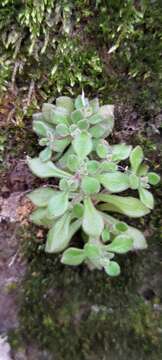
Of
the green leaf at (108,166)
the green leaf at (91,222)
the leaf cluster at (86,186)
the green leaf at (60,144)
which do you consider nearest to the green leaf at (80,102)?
the leaf cluster at (86,186)

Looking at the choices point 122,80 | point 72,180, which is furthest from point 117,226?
point 122,80

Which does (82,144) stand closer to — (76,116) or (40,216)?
(76,116)

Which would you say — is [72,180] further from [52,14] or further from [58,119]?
[52,14]

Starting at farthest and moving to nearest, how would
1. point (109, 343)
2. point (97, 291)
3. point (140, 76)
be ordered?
point (140, 76) < point (97, 291) < point (109, 343)

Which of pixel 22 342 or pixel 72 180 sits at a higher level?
pixel 72 180

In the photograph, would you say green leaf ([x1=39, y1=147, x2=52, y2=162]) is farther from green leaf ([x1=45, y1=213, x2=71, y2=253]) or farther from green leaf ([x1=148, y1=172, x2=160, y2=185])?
green leaf ([x1=148, y1=172, x2=160, y2=185])

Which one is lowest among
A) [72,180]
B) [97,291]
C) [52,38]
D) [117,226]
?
[97,291]

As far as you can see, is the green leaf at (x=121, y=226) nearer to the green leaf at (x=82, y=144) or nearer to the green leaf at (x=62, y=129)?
the green leaf at (x=82, y=144)
